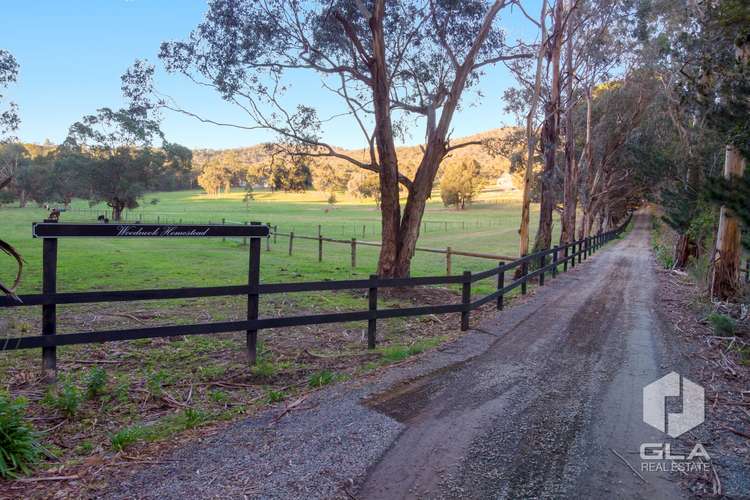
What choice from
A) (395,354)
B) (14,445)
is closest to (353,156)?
(395,354)

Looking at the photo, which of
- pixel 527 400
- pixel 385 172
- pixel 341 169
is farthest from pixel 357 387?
pixel 341 169

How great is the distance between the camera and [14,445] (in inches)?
149

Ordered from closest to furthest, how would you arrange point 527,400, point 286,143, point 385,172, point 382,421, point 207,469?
point 207,469, point 382,421, point 527,400, point 385,172, point 286,143

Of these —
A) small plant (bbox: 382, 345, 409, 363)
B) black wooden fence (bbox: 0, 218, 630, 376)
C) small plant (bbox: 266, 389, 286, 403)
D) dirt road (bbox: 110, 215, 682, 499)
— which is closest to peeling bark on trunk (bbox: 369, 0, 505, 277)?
black wooden fence (bbox: 0, 218, 630, 376)

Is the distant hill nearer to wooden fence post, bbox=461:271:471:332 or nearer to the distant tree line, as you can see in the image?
the distant tree line

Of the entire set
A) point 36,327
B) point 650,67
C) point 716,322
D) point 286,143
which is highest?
point 650,67

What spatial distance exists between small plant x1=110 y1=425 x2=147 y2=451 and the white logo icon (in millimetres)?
4720

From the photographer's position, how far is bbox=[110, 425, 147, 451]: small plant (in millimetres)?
4148

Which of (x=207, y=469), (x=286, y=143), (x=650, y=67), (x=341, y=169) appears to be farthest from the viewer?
(x=341, y=169)

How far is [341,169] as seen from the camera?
70312mm

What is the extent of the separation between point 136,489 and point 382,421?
83.8 inches

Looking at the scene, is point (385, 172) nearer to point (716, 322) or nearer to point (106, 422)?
point (716, 322)

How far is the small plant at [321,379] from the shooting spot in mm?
5809

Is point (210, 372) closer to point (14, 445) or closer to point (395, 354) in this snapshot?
point (395, 354)
